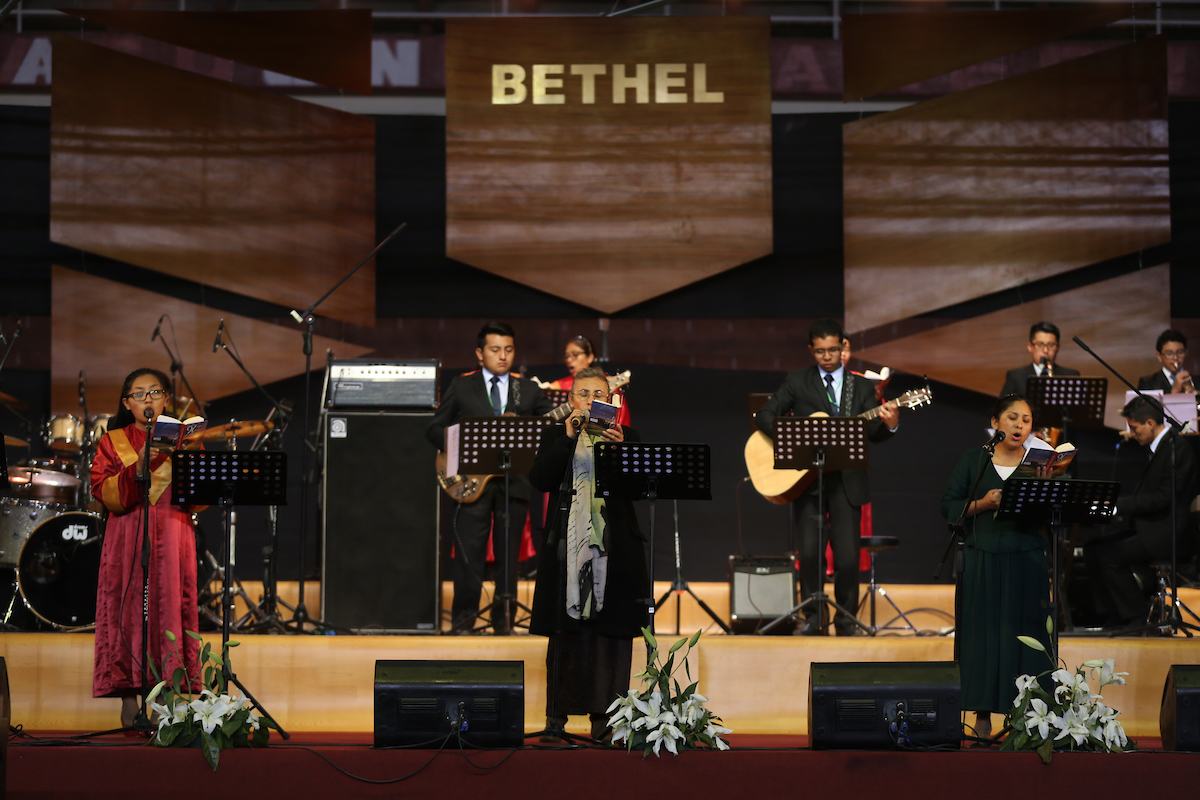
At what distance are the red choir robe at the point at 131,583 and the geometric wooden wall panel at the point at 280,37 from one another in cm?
404

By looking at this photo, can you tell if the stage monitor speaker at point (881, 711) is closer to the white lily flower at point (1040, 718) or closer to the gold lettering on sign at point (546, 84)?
the white lily flower at point (1040, 718)

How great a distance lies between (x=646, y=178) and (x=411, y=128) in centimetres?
176

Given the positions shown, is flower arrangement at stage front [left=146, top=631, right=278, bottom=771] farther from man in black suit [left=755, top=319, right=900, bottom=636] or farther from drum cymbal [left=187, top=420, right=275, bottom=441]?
man in black suit [left=755, top=319, right=900, bottom=636]

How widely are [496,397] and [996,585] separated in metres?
2.72

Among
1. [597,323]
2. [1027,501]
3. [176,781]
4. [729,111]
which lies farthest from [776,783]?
[729,111]

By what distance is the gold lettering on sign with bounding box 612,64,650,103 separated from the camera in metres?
8.12

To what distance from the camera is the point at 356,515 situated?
6.02 meters

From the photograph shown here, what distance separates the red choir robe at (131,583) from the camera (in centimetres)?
474

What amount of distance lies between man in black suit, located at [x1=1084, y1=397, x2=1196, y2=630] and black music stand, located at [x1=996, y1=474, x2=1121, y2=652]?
6.00 ft

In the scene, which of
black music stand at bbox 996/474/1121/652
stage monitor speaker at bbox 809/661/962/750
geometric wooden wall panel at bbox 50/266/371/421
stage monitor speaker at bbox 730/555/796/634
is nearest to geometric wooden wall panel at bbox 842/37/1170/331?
stage monitor speaker at bbox 730/555/796/634

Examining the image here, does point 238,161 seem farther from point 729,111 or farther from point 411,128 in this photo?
point 729,111

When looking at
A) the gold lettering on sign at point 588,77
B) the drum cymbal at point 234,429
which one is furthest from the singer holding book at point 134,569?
the gold lettering on sign at point 588,77

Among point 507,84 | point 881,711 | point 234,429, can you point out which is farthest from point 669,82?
point 881,711

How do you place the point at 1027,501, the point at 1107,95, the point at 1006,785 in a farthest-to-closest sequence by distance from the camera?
the point at 1107,95 < the point at 1027,501 < the point at 1006,785
